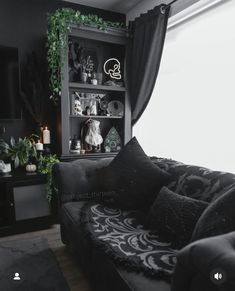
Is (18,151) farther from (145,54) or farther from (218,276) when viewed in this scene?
(218,276)

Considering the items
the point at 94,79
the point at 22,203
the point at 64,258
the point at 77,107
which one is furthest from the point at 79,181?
the point at 94,79

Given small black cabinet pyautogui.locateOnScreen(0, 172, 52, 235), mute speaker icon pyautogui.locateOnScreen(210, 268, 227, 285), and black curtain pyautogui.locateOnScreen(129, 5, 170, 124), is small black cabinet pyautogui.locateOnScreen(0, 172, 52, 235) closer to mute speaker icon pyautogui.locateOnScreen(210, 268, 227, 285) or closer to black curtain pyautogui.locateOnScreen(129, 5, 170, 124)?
black curtain pyautogui.locateOnScreen(129, 5, 170, 124)

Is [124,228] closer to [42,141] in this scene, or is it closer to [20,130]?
[42,141]

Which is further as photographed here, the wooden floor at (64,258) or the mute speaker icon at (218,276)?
the wooden floor at (64,258)

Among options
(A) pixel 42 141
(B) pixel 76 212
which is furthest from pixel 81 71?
(B) pixel 76 212

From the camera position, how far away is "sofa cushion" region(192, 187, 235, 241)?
1.09 metres

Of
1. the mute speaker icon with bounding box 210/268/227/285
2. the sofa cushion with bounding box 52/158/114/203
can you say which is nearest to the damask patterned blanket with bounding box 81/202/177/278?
the sofa cushion with bounding box 52/158/114/203

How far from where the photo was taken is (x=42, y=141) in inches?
111

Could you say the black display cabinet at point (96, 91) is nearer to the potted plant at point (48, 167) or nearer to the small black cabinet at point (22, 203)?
the potted plant at point (48, 167)

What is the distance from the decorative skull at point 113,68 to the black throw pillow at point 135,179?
4.53 ft

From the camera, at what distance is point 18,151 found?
2604mm

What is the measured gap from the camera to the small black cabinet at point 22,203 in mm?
2475

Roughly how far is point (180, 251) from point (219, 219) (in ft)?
1.16

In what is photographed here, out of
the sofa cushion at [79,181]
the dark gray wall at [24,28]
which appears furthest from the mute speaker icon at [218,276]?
the dark gray wall at [24,28]
